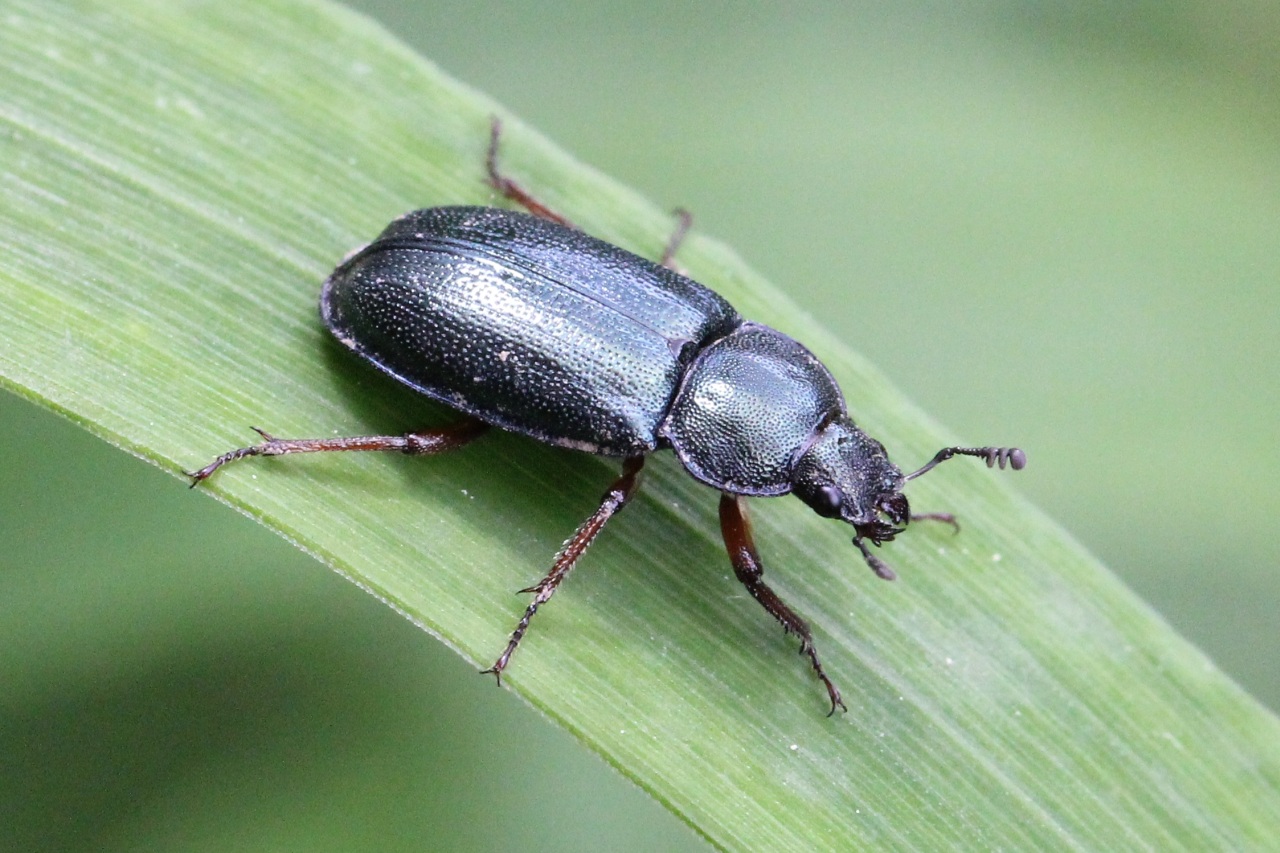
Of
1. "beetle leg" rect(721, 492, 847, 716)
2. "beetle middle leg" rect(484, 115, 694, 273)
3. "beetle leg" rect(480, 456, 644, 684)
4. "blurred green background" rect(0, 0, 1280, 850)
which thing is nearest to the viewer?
"beetle leg" rect(480, 456, 644, 684)

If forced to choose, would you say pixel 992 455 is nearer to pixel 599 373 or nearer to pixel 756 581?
pixel 756 581

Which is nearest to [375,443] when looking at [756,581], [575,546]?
[575,546]

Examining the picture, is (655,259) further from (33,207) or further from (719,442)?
(33,207)

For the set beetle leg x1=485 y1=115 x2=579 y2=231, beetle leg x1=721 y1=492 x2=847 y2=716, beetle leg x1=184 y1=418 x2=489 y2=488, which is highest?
beetle leg x1=485 y1=115 x2=579 y2=231

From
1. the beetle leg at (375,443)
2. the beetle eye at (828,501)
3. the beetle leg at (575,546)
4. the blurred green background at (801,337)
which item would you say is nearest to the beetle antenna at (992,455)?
the beetle eye at (828,501)

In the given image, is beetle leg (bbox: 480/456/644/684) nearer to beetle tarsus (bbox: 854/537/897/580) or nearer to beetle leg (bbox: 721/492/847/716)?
beetle leg (bbox: 721/492/847/716)

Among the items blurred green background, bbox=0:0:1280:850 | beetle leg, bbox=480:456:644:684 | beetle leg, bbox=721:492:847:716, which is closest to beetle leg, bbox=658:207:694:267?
blurred green background, bbox=0:0:1280:850

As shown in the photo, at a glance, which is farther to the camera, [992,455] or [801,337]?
[801,337]
